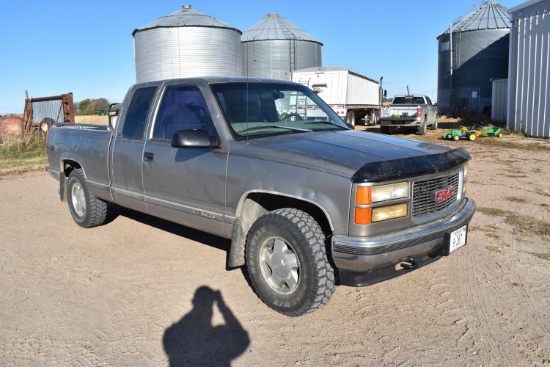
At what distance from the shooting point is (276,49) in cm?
3588

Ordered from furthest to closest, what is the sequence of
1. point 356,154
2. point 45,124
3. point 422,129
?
1. point 422,129
2. point 45,124
3. point 356,154

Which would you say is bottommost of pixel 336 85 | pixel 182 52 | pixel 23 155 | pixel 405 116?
pixel 23 155

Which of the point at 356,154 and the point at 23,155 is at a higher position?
the point at 356,154

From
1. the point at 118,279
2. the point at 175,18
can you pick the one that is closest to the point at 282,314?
the point at 118,279

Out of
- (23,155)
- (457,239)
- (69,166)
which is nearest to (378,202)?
(457,239)

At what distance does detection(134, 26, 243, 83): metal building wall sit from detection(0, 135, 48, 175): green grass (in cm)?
1370

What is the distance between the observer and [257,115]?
4574mm

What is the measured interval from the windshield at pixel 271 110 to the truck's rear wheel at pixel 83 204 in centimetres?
265

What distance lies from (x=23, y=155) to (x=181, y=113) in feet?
42.4

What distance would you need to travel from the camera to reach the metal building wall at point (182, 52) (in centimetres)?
2988

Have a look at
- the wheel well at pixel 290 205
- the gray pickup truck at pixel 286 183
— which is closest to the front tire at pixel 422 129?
the gray pickup truck at pixel 286 183

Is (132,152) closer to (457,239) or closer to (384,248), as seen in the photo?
(384,248)

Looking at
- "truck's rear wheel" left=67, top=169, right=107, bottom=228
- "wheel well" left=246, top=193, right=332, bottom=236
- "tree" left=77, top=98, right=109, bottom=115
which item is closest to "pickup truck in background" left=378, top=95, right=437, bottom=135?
"truck's rear wheel" left=67, top=169, right=107, bottom=228

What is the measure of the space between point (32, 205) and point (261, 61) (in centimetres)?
2856
